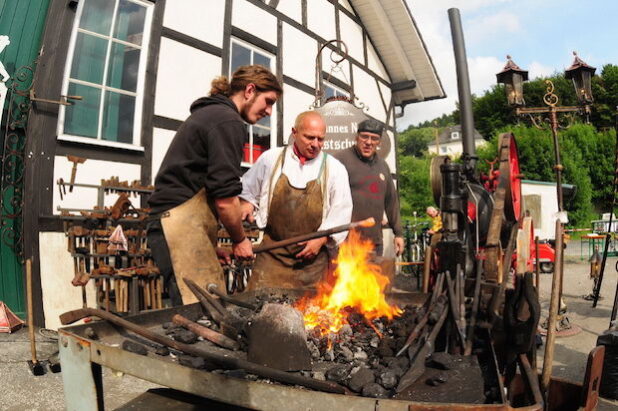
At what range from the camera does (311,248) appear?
131 inches

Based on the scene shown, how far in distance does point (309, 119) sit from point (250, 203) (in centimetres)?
83

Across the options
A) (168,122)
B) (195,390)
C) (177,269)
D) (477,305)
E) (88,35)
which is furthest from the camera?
(168,122)

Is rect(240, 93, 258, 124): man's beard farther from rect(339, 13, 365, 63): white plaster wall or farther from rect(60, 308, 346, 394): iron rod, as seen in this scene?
rect(339, 13, 365, 63): white plaster wall

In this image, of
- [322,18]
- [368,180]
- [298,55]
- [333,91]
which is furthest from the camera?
[333,91]

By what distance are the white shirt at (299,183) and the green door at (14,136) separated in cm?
300

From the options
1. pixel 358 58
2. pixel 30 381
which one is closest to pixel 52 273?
pixel 30 381

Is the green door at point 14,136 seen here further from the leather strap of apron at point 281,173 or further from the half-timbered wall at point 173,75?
the leather strap of apron at point 281,173

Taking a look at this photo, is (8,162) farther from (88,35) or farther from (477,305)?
A: (477,305)

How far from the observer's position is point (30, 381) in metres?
3.45

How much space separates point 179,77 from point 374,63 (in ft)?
→ 22.3

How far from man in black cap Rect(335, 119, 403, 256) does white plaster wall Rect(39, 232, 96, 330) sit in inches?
128

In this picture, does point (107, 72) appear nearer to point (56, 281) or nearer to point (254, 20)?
point (56, 281)

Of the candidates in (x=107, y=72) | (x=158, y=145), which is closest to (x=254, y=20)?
(x=107, y=72)

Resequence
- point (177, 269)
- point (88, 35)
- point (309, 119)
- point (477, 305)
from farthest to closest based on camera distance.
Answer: point (88, 35), point (309, 119), point (177, 269), point (477, 305)
